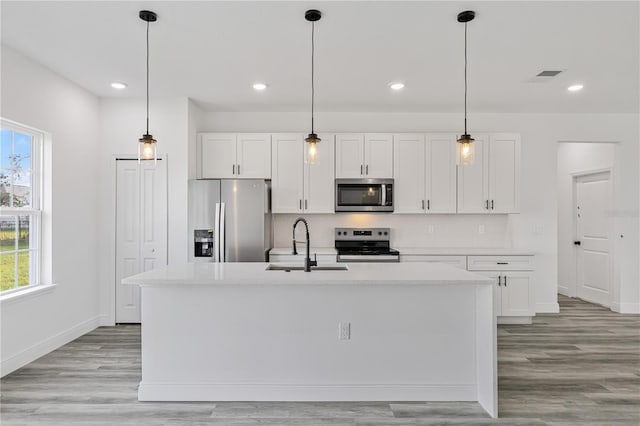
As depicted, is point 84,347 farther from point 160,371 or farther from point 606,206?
point 606,206

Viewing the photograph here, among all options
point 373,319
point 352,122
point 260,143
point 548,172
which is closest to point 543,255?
point 548,172

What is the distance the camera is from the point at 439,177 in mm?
5109

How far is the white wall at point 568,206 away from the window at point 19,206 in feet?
23.5

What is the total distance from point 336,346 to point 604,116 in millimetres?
5063

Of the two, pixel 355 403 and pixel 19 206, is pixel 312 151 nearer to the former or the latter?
pixel 355 403

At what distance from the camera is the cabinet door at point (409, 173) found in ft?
16.8

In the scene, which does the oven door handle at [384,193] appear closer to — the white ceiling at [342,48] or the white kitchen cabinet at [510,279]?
the white ceiling at [342,48]

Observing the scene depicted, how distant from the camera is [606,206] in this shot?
5.77m

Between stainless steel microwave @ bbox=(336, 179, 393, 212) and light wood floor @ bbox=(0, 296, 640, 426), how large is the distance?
2.05 m

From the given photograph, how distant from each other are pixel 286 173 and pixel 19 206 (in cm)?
275

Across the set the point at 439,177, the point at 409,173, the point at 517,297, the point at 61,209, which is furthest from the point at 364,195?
the point at 61,209

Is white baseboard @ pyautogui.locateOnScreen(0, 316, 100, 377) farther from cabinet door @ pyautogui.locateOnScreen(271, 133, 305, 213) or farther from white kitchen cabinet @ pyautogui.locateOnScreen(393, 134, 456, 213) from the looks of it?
white kitchen cabinet @ pyautogui.locateOnScreen(393, 134, 456, 213)

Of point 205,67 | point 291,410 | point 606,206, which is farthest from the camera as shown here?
point 606,206

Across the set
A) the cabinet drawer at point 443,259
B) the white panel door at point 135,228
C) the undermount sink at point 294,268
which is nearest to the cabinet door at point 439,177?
the cabinet drawer at point 443,259
